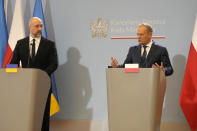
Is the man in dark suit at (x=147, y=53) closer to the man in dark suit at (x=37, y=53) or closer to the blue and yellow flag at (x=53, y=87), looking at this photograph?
the man in dark suit at (x=37, y=53)

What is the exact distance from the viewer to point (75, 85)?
4836 millimetres

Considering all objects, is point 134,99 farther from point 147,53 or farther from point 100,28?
point 100,28

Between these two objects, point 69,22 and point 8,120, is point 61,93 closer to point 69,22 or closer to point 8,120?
point 69,22

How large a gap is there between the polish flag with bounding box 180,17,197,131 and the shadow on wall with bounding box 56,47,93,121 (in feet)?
4.59

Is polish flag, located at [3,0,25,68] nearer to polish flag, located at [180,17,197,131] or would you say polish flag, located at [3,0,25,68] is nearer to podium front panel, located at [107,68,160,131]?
podium front panel, located at [107,68,160,131]

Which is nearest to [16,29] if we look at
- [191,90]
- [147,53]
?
[147,53]

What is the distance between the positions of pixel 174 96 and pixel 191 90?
34 cm

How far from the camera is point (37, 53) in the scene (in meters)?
3.73

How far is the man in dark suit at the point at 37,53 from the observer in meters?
3.69

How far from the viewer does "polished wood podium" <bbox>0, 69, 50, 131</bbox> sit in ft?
9.70

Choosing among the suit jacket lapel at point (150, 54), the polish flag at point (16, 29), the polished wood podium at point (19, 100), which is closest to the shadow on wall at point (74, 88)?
the polish flag at point (16, 29)

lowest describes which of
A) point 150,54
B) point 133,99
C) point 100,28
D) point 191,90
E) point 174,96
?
point 174,96

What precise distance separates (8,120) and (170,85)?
8.18 ft

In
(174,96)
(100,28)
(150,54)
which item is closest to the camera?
(150,54)
